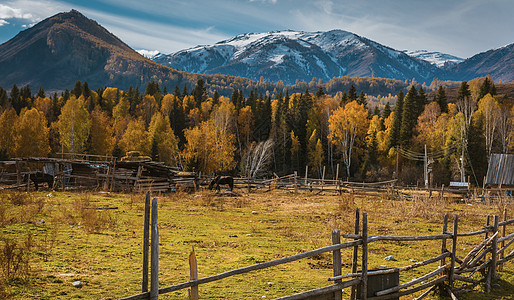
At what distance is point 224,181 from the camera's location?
3422cm

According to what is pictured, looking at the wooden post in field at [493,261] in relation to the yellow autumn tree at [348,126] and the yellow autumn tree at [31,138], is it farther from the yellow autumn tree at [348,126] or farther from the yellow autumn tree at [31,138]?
the yellow autumn tree at [31,138]

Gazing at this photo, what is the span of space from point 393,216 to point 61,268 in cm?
1698

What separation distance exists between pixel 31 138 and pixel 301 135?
47.7 metres

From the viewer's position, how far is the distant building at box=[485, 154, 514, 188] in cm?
3754

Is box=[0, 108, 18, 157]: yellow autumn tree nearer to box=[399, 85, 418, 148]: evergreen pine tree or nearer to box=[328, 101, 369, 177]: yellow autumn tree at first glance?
box=[328, 101, 369, 177]: yellow autumn tree

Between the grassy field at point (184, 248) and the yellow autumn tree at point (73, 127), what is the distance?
136 ft

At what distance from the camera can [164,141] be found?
211 ft

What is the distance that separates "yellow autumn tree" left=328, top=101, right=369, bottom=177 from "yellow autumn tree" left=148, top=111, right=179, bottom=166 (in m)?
27.5

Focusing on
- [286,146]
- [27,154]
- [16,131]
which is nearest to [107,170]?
[27,154]

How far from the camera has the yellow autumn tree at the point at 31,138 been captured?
5456 centimetres

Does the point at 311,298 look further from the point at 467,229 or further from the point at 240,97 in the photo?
the point at 240,97

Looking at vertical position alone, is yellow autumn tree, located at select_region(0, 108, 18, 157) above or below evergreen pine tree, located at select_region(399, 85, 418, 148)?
below

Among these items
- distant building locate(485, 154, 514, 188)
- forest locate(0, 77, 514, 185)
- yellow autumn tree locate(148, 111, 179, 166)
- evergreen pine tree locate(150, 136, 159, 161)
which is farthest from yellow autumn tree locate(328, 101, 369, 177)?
evergreen pine tree locate(150, 136, 159, 161)

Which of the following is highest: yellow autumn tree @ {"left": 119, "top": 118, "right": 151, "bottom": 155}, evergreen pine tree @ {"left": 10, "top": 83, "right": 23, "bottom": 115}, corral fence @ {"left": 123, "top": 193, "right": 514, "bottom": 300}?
evergreen pine tree @ {"left": 10, "top": 83, "right": 23, "bottom": 115}
